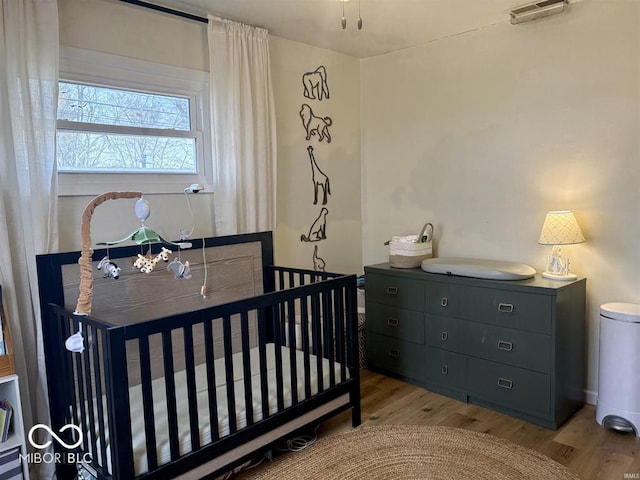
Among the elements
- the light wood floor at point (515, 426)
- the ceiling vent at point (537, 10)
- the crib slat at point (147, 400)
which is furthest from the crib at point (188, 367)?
the ceiling vent at point (537, 10)

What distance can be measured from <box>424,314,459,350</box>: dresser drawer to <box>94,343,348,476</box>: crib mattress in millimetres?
767

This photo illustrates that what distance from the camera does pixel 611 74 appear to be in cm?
263

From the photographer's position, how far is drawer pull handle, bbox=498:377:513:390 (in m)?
2.69

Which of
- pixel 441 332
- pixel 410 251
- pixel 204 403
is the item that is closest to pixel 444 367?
pixel 441 332

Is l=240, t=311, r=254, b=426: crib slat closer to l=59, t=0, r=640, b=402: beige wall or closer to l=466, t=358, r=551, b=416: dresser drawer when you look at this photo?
l=59, t=0, r=640, b=402: beige wall

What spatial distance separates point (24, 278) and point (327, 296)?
1430 mm

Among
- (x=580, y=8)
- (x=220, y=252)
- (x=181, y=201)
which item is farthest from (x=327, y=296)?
(x=580, y=8)

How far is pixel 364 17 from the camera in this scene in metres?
2.88

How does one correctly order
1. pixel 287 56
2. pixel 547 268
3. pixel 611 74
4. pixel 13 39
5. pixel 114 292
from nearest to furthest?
pixel 13 39, pixel 114 292, pixel 611 74, pixel 547 268, pixel 287 56

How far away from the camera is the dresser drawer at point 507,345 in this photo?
255 cm

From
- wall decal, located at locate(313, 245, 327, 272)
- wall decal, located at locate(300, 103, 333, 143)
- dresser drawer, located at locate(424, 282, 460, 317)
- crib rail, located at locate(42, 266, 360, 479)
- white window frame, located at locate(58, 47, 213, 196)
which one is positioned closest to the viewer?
crib rail, located at locate(42, 266, 360, 479)

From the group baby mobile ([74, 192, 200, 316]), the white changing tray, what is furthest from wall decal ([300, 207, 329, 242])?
baby mobile ([74, 192, 200, 316])

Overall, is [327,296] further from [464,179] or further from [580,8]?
[580,8]

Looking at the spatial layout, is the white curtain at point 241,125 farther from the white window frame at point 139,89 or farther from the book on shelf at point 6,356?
the book on shelf at point 6,356
